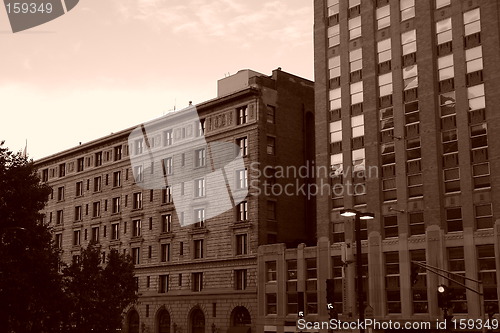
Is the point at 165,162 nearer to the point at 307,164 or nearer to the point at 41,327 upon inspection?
the point at 307,164

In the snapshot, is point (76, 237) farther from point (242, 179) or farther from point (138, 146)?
point (242, 179)

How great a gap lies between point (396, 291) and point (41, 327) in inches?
1075

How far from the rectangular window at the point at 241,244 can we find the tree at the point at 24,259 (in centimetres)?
2403

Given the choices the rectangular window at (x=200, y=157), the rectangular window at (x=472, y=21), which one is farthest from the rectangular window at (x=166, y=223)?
the rectangular window at (x=472, y=21)

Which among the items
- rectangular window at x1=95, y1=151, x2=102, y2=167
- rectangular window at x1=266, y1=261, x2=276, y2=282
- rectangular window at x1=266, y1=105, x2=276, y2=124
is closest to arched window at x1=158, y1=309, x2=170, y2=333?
rectangular window at x1=266, y1=261, x2=276, y2=282

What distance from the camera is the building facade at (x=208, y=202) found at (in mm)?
68500

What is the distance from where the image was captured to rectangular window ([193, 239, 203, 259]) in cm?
7300

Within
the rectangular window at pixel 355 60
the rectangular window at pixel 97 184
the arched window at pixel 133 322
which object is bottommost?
the arched window at pixel 133 322

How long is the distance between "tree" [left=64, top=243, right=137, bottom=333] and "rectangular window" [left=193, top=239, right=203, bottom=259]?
1115cm

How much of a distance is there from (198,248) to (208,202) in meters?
5.10

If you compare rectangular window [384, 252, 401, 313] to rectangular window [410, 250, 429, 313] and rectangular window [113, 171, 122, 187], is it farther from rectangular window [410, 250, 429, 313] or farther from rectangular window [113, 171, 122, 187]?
rectangular window [113, 171, 122, 187]

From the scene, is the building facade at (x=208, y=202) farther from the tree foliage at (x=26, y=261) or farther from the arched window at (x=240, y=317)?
the tree foliage at (x=26, y=261)

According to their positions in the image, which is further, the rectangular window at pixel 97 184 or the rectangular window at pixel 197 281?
the rectangular window at pixel 97 184

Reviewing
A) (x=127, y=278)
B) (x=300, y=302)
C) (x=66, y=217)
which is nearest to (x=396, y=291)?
(x=300, y=302)
